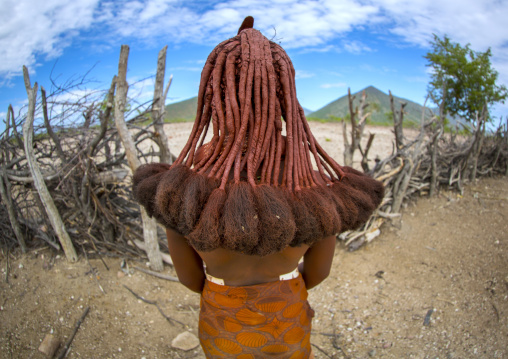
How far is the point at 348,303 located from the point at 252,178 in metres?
3.41

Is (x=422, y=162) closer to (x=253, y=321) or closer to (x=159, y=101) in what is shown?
(x=159, y=101)

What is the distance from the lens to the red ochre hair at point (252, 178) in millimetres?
1145

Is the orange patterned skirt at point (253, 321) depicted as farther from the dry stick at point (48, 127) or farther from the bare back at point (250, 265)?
the dry stick at point (48, 127)

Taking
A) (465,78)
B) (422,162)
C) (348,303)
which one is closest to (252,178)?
(348,303)

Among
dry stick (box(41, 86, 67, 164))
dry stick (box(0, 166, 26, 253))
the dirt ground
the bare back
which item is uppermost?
dry stick (box(41, 86, 67, 164))

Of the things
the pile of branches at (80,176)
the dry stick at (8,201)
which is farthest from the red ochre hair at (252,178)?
the dry stick at (8,201)

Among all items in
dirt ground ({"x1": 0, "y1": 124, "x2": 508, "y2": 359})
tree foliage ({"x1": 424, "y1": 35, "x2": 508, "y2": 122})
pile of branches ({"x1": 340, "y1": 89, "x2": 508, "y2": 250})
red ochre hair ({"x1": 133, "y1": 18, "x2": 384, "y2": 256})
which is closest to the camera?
red ochre hair ({"x1": 133, "y1": 18, "x2": 384, "y2": 256})

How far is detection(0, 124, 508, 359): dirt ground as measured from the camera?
3.29m

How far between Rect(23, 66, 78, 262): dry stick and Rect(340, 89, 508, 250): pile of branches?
3.69 metres

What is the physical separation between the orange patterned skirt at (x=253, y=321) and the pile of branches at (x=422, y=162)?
364 cm

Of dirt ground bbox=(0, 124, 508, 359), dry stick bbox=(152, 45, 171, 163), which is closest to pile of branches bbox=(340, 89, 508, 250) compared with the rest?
dirt ground bbox=(0, 124, 508, 359)

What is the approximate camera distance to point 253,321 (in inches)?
59.8

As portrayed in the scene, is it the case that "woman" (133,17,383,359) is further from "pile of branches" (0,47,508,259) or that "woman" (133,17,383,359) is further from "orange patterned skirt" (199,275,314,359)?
"pile of branches" (0,47,508,259)

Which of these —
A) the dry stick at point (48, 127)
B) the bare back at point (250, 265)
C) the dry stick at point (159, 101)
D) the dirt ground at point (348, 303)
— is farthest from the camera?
the dry stick at point (159, 101)
